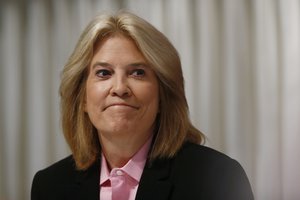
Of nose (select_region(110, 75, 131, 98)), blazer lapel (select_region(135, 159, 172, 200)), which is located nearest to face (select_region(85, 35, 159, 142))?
nose (select_region(110, 75, 131, 98))

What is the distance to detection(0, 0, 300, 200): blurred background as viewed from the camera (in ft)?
4.42

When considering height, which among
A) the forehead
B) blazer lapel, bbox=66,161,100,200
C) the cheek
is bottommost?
blazer lapel, bbox=66,161,100,200

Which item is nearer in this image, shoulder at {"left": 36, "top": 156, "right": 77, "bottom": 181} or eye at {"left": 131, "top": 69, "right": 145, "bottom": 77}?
eye at {"left": 131, "top": 69, "right": 145, "bottom": 77}

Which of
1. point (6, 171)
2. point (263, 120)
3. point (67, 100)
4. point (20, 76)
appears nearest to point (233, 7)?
point (263, 120)

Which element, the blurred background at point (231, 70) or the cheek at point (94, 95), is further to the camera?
the blurred background at point (231, 70)

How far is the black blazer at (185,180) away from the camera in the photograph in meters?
1.15

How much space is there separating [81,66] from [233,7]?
54 cm

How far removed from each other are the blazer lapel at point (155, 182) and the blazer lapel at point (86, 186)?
0.13 metres

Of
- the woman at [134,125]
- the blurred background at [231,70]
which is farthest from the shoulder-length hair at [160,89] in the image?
the blurred background at [231,70]

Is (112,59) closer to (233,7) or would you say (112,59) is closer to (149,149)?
(149,149)

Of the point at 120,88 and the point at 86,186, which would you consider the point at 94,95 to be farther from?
the point at 86,186

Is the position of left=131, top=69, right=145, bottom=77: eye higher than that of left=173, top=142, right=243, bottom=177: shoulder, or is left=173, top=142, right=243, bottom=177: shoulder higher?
left=131, top=69, right=145, bottom=77: eye

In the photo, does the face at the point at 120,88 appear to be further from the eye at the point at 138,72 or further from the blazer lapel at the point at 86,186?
the blazer lapel at the point at 86,186

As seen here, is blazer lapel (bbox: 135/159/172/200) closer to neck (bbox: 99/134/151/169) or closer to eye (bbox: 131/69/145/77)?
neck (bbox: 99/134/151/169)
